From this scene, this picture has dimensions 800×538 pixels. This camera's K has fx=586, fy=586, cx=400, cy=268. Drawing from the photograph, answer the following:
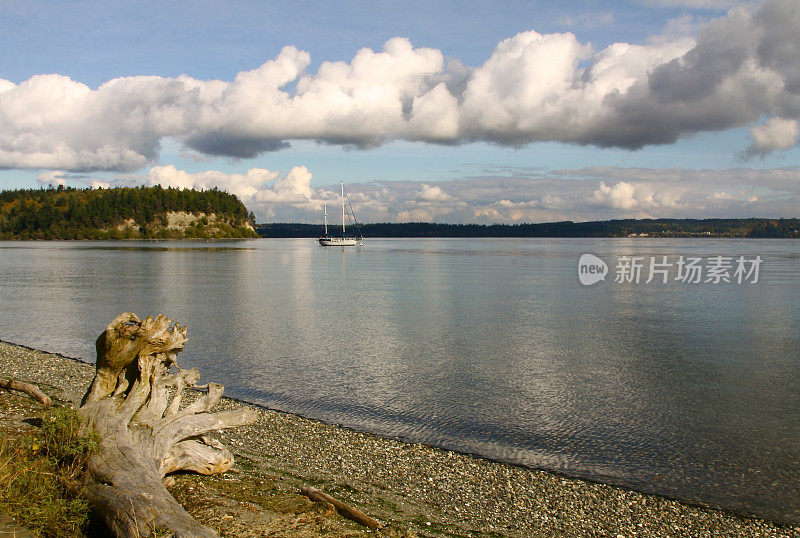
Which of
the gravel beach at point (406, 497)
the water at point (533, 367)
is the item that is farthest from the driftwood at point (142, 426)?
the water at point (533, 367)

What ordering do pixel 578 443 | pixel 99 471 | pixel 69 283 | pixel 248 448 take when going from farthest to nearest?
pixel 69 283 → pixel 578 443 → pixel 248 448 → pixel 99 471

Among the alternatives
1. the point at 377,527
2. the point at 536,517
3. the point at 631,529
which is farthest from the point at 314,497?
the point at 631,529

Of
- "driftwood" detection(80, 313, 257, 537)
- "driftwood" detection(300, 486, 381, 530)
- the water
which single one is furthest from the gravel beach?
the water

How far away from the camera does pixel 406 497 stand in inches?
329

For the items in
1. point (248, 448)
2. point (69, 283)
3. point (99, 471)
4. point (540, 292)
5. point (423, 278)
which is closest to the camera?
point (99, 471)

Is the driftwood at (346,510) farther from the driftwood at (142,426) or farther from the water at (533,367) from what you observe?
the water at (533,367)

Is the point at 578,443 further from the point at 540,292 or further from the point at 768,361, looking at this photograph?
the point at 540,292

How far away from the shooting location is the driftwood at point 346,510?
6.77 m

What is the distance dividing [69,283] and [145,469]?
1722 inches

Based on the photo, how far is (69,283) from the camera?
A: 146 ft

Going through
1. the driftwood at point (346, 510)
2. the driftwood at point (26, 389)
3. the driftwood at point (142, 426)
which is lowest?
the driftwood at point (346, 510)

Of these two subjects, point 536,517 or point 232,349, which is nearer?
point 536,517

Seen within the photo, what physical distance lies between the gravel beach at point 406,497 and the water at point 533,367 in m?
0.77

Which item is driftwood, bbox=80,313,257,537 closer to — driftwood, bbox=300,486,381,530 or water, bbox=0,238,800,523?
driftwood, bbox=300,486,381,530
